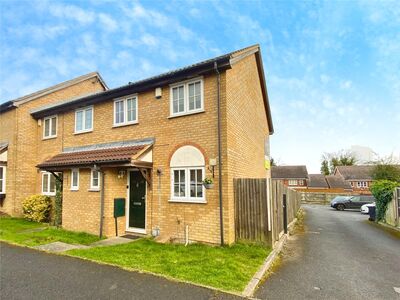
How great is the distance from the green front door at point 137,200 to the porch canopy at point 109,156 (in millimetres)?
945

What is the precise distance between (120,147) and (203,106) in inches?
159

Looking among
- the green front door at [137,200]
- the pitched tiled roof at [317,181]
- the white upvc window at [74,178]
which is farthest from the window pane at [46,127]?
the pitched tiled roof at [317,181]

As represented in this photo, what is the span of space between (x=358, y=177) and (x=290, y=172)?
15.9 metres

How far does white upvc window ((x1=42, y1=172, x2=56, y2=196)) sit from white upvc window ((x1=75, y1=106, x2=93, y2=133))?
3523mm

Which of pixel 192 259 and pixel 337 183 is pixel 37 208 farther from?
pixel 337 183

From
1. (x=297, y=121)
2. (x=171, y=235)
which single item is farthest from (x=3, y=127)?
(x=297, y=121)

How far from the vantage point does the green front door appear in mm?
10188

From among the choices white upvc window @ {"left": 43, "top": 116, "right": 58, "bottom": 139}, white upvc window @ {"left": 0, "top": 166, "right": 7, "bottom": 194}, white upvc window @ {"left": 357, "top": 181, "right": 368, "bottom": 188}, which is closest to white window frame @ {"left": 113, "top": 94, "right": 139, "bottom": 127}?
white upvc window @ {"left": 43, "top": 116, "right": 58, "bottom": 139}

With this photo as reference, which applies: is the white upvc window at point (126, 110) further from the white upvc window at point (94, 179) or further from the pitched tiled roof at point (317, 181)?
the pitched tiled roof at point (317, 181)

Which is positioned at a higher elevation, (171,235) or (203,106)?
(203,106)

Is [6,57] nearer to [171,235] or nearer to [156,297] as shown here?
[171,235]

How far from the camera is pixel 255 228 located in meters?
8.59

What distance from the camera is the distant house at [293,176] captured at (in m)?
54.5

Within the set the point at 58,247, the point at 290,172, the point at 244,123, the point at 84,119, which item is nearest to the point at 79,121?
the point at 84,119
